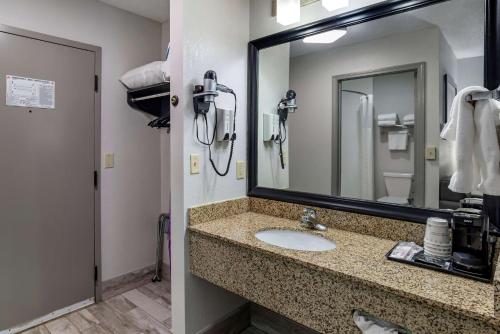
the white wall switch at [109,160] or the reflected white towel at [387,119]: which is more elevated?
the reflected white towel at [387,119]

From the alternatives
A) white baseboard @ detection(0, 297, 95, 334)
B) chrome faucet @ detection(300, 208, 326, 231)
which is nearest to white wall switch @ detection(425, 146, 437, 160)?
chrome faucet @ detection(300, 208, 326, 231)

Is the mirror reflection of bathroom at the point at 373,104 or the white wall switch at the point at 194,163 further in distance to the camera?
the white wall switch at the point at 194,163

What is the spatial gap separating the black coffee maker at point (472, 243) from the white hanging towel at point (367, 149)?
46 centimetres

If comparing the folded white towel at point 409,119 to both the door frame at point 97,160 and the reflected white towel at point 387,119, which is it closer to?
the reflected white towel at point 387,119

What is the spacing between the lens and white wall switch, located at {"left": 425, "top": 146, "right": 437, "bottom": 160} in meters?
1.37

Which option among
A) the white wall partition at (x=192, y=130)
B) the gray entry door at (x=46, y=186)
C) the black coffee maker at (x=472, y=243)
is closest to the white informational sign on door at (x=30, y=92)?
the gray entry door at (x=46, y=186)

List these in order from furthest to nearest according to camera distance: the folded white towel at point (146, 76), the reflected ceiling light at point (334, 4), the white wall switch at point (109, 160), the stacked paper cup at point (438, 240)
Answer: the white wall switch at point (109, 160) → the folded white towel at point (146, 76) → the reflected ceiling light at point (334, 4) → the stacked paper cup at point (438, 240)

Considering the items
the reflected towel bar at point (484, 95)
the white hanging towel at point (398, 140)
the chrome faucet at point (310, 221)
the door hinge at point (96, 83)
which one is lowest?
the chrome faucet at point (310, 221)

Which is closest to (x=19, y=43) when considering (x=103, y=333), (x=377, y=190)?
(x=103, y=333)

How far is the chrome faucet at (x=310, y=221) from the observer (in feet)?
5.27

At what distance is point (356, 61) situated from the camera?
1623 mm

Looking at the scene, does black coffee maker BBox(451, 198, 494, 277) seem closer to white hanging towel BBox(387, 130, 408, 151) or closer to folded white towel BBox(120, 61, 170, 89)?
white hanging towel BBox(387, 130, 408, 151)

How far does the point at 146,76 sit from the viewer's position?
2.29 metres

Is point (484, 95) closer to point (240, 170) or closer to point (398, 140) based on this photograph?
point (398, 140)
